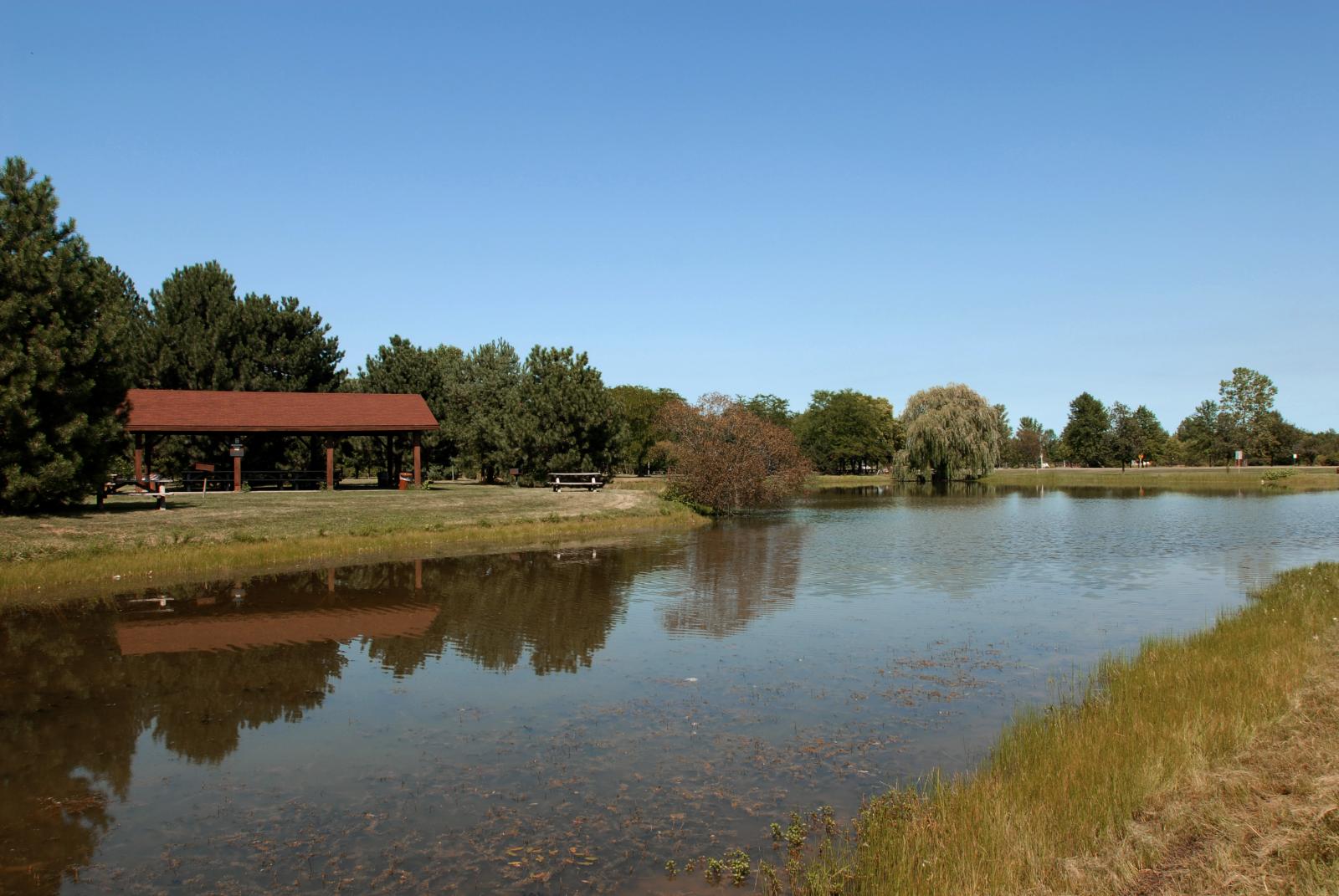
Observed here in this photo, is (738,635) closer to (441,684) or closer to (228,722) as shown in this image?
(441,684)

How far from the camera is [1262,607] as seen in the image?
1655 centimetres

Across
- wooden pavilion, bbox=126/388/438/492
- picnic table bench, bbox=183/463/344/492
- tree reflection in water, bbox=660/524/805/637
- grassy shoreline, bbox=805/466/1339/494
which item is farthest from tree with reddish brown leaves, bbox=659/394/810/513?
picnic table bench, bbox=183/463/344/492

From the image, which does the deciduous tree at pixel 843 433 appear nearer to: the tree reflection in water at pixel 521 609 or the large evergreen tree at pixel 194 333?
the large evergreen tree at pixel 194 333

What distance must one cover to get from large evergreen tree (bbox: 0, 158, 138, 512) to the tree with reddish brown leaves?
26245 millimetres

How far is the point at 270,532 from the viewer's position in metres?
28.8

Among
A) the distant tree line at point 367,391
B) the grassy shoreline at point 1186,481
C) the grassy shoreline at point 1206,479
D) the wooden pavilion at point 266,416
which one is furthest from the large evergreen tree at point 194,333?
the grassy shoreline at point 1206,479

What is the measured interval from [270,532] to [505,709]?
788 inches

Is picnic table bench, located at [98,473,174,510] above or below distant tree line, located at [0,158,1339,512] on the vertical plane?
below

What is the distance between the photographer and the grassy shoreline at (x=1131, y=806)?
611 cm

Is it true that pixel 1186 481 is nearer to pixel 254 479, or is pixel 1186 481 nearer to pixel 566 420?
pixel 566 420

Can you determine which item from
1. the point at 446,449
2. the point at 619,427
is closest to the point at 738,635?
the point at 619,427

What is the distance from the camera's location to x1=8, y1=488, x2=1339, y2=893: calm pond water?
305 inches

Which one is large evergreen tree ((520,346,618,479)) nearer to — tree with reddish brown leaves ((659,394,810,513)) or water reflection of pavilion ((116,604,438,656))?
tree with reddish brown leaves ((659,394,810,513))

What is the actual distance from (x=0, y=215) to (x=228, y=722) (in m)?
24.1
